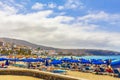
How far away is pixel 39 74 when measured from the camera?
2475 centimetres

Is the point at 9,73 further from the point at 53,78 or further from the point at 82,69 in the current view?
the point at 82,69

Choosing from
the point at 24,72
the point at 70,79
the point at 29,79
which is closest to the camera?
the point at 70,79

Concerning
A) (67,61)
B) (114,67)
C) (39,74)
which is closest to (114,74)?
(114,67)

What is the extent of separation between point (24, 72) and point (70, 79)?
10084mm

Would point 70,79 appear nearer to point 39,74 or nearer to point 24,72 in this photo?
point 39,74

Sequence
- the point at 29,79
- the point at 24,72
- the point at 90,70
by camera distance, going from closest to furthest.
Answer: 1. the point at 29,79
2. the point at 24,72
3. the point at 90,70

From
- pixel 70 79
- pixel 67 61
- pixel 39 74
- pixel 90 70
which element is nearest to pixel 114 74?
pixel 90 70

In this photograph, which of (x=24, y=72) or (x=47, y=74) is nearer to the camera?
(x=47, y=74)

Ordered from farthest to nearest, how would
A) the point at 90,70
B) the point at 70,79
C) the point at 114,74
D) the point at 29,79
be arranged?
the point at 90,70
the point at 114,74
the point at 29,79
the point at 70,79

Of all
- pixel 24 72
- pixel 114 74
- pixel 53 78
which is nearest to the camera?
pixel 53 78

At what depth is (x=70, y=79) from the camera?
62.1ft

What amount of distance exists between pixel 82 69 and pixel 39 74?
13941mm

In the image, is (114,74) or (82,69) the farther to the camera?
(82,69)

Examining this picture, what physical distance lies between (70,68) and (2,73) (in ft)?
49.2
